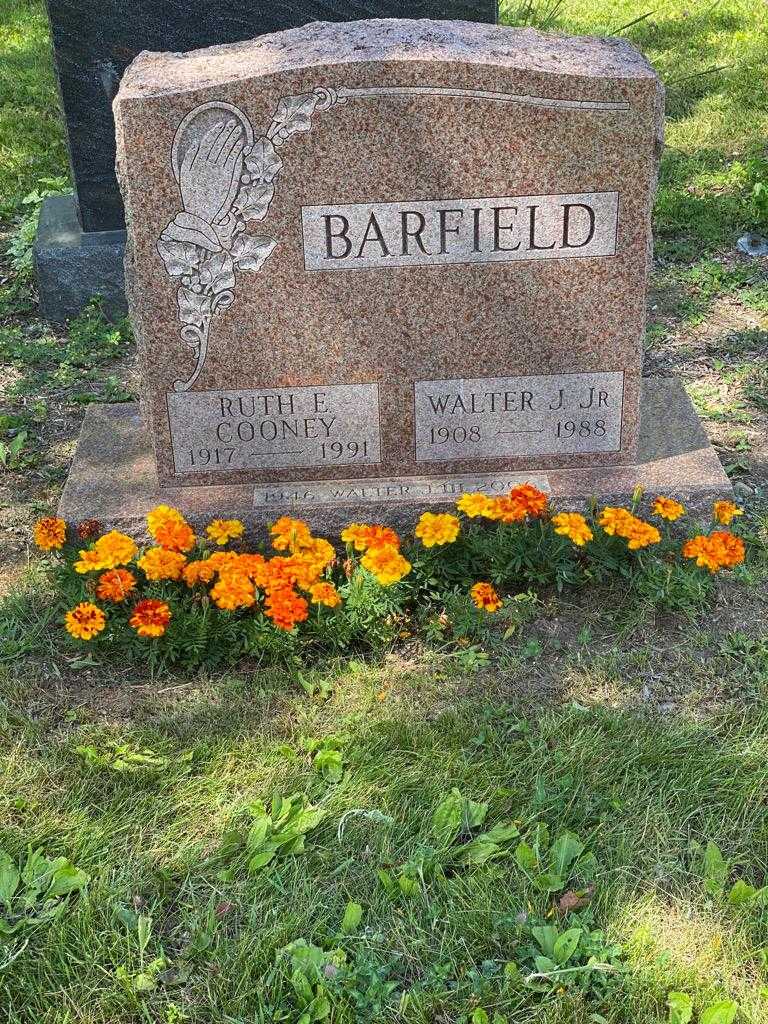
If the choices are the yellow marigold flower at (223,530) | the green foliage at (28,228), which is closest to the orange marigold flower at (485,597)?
the yellow marigold flower at (223,530)

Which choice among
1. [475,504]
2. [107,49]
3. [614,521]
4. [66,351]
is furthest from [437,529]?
[107,49]

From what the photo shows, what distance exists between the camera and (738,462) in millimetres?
4363

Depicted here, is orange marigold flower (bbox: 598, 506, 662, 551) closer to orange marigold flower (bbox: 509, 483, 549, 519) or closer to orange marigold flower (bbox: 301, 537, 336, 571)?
orange marigold flower (bbox: 509, 483, 549, 519)

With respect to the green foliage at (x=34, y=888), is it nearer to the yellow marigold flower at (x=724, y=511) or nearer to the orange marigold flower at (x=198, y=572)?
the orange marigold flower at (x=198, y=572)

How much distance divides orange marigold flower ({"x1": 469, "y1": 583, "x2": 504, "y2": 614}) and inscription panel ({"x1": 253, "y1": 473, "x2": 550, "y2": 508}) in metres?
0.47

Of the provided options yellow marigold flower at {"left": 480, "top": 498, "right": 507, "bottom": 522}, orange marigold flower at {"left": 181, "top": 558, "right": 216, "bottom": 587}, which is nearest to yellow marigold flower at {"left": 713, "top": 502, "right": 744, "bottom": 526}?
yellow marigold flower at {"left": 480, "top": 498, "right": 507, "bottom": 522}

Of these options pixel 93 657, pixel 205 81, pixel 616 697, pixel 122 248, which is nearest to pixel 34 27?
pixel 122 248

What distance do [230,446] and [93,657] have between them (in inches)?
32.3

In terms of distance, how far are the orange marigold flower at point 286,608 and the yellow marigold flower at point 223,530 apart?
0.33 m

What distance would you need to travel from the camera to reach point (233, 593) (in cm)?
332

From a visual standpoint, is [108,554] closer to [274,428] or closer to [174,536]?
[174,536]

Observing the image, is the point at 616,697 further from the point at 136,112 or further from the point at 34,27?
the point at 34,27

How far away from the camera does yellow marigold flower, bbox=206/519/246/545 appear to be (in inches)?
140

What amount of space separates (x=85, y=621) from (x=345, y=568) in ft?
2.54
